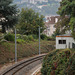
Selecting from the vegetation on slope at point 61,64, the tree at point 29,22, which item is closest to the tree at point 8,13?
the vegetation on slope at point 61,64

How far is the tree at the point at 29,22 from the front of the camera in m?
39.0

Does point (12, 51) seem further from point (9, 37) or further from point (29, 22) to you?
point (29, 22)

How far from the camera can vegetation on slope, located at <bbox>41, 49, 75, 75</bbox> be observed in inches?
397

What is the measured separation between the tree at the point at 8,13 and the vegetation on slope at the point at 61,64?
10.9 meters

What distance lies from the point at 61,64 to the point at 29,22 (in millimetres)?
29166

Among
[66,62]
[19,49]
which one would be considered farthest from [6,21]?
[66,62]

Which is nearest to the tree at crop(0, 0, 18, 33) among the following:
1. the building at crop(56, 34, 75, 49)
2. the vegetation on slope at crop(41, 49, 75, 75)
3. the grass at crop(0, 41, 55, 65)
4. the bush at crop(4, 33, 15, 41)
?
the grass at crop(0, 41, 55, 65)

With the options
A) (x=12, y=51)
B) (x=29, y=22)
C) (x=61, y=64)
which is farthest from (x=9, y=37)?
(x=61, y=64)

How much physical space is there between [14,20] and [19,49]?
497 centimetres

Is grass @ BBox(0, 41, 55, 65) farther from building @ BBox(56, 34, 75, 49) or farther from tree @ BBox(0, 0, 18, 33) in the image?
building @ BBox(56, 34, 75, 49)

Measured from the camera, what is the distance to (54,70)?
11.5 metres

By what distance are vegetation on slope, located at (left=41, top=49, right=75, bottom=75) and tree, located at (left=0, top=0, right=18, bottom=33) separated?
10877 mm

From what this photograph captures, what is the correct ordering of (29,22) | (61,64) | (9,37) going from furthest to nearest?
(29,22) < (9,37) < (61,64)

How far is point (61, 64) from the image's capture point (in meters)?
11.2
